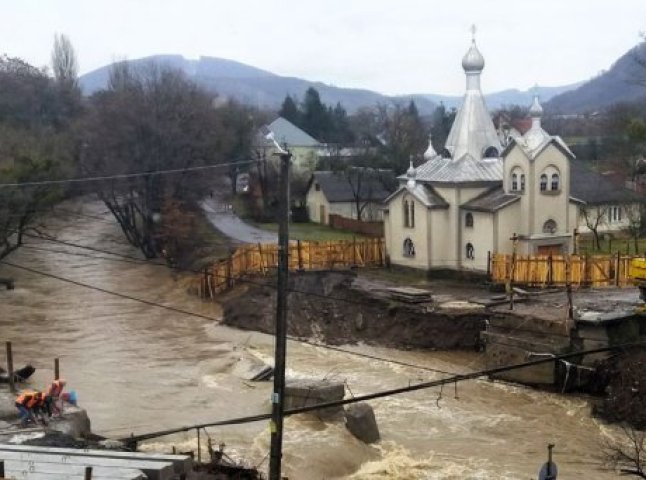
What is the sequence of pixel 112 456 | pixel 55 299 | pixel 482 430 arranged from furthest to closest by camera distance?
pixel 55 299, pixel 482 430, pixel 112 456

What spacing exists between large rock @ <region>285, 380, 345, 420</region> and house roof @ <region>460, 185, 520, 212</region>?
17.4 metres

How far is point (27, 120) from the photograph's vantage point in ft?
287

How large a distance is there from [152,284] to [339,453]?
91.6 feet

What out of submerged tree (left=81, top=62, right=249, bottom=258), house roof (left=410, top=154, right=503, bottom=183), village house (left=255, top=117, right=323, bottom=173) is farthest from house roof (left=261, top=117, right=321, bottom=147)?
house roof (left=410, top=154, right=503, bottom=183)

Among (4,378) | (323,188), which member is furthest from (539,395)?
(323,188)

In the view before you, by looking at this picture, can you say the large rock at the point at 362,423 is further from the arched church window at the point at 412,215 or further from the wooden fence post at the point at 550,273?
the arched church window at the point at 412,215

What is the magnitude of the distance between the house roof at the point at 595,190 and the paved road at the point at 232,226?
19.9m

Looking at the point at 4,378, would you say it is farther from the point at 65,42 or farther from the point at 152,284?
the point at 65,42

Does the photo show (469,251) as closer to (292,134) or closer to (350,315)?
(350,315)

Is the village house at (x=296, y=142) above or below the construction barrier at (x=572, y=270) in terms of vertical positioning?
above

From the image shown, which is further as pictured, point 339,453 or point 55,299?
point 55,299

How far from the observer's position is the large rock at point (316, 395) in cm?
2520

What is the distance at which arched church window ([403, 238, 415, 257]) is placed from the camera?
143ft

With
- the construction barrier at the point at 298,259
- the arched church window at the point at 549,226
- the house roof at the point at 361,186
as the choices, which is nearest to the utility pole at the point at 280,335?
the construction barrier at the point at 298,259
